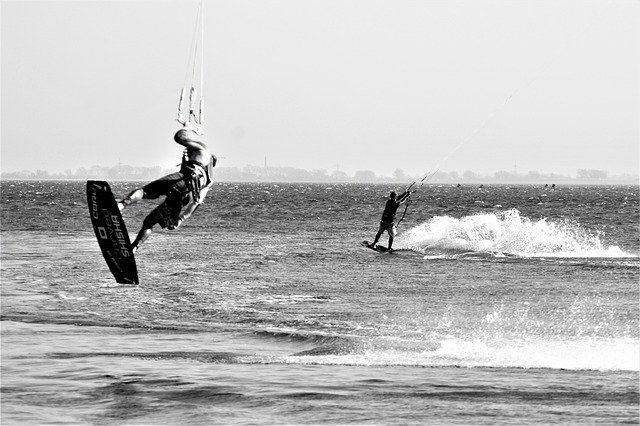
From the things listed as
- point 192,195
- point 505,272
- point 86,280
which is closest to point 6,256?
point 86,280

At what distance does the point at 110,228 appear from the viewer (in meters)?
10.2

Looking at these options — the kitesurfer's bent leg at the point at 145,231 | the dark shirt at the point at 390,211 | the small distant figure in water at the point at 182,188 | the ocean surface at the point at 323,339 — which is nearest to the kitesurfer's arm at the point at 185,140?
the small distant figure in water at the point at 182,188

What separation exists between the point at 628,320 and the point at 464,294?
19.3 ft

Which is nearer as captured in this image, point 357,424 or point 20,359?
point 357,424

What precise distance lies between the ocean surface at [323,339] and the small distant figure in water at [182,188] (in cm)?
338

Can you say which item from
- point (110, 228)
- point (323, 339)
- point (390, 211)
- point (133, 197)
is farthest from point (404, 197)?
point (133, 197)

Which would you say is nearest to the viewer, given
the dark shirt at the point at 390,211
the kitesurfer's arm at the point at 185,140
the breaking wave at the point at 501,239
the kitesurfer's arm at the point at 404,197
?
the kitesurfer's arm at the point at 185,140

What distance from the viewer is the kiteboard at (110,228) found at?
1007 cm

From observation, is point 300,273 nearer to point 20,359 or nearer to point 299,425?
point 20,359

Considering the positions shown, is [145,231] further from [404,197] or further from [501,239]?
[501,239]

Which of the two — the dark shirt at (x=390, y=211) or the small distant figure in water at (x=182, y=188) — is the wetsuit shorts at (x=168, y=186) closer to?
the small distant figure in water at (x=182, y=188)

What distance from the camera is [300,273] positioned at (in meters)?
32.3

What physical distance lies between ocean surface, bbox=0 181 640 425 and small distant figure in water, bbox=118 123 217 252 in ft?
11.1

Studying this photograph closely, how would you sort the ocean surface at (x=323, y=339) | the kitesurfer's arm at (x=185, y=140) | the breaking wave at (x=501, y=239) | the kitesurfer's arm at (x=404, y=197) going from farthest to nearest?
the breaking wave at (x=501, y=239) < the kitesurfer's arm at (x=404, y=197) < the ocean surface at (x=323, y=339) < the kitesurfer's arm at (x=185, y=140)
